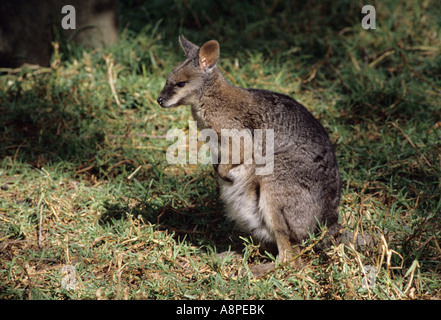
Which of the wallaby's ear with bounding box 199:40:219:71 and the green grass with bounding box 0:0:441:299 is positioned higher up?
the wallaby's ear with bounding box 199:40:219:71

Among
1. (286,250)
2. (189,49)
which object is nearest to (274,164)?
(286,250)

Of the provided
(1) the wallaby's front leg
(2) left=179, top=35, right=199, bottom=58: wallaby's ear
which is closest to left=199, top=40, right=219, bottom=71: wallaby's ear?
(2) left=179, top=35, right=199, bottom=58: wallaby's ear

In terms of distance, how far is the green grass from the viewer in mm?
3129

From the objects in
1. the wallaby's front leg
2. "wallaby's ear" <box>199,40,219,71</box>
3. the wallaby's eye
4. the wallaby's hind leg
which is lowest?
the wallaby's hind leg

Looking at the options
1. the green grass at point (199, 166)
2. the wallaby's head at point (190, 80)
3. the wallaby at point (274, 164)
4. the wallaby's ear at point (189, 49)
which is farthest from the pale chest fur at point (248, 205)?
the wallaby's ear at point (189, 49)

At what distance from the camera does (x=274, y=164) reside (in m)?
3.31

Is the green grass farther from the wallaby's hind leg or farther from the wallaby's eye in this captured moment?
the wallaby's eye

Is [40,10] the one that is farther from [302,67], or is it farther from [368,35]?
[368,35]

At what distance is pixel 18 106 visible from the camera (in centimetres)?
470

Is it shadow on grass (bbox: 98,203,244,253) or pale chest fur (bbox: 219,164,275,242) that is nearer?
pale chest fur (bbox: 219,164,275,242)

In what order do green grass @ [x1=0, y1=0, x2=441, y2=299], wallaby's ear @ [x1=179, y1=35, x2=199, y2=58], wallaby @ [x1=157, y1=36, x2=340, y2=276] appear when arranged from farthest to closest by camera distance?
wallaby's ear @ [x1=179, y1=35, x2=199, y2=58] < wallaby @ [x1=157, y1=36, x2=340, y2=276] < green grass @ [x1=0, y1=0, x2=441, y2=299]

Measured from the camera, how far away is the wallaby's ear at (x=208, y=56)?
11.3ft

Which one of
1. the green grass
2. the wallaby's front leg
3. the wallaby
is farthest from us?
the wallaby's front leg

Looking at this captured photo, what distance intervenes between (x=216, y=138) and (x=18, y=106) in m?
2.15
